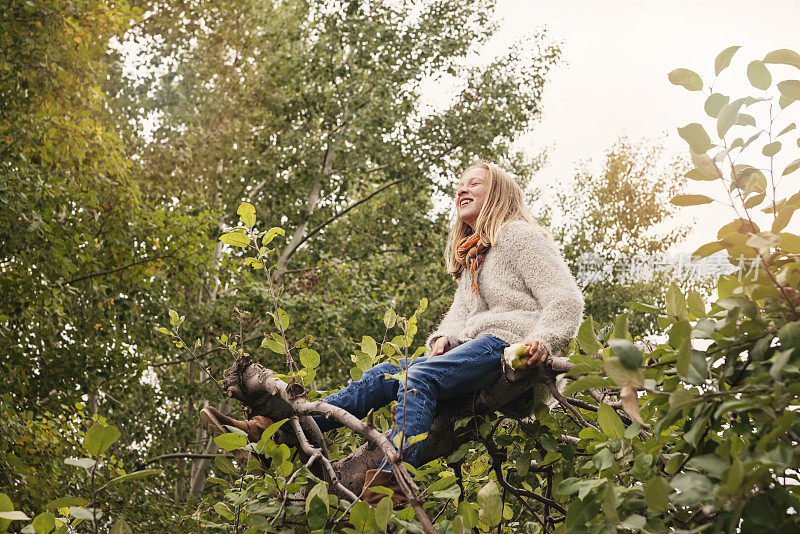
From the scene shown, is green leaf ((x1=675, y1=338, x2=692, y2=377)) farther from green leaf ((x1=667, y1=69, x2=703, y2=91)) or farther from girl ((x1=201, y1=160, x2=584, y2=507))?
girl ((x1=201, y1=160, x2=584, y2=507))

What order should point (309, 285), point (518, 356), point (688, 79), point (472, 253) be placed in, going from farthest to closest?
1. point (309, 285)
2. point (472, 253)
3. point (518, 356)
4. point (688, 79)

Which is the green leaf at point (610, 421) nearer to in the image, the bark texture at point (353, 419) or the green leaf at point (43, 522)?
the bark texture at point (353, 419)

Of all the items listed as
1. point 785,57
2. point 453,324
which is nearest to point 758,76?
point 785,57

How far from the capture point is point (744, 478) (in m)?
0.88

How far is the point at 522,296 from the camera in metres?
2.23

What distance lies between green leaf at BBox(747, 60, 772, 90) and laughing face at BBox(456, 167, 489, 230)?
4.78ft

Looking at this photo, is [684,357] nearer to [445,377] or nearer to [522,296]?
[445,377]

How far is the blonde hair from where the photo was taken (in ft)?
8.06

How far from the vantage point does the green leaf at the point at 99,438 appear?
1.11m

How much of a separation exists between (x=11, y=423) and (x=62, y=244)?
1.44 metres

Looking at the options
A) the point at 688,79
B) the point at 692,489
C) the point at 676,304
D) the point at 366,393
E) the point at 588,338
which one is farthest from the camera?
the point at 366,393

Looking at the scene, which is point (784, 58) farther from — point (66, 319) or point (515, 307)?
point (66, 319)

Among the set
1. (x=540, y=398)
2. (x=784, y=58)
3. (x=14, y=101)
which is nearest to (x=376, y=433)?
(x=540, y=398)

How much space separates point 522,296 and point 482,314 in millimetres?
145
